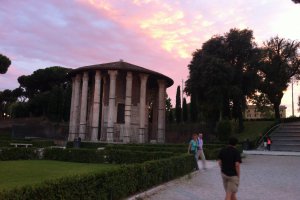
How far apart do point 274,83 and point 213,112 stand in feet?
30.7

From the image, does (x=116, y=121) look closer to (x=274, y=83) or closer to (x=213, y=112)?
(x=213, y=112)

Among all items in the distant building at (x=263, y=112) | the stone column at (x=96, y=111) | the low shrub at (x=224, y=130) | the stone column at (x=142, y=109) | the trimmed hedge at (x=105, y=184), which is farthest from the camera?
the distant building at (x=263, y=112)

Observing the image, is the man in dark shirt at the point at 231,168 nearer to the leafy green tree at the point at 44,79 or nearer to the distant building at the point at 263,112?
the distant building at the point at 263,112

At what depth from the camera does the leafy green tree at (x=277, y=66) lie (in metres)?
46.0

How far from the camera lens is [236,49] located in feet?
143

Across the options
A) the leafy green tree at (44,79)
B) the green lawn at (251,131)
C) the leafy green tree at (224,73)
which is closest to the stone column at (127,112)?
the leafy green tree at (224,73)

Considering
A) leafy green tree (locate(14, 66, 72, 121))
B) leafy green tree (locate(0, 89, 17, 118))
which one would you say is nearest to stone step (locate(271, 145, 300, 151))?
leafy green tree (locate(14, 66, 72, 121))

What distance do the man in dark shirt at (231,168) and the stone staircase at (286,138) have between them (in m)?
29.8

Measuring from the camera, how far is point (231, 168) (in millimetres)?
7578

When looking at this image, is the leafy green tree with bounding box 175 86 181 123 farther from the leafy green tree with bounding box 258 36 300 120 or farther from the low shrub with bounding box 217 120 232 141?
the low shrub with bounding box 217 120 232 141

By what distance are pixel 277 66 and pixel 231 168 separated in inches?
1648

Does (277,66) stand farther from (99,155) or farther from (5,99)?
(5,99)

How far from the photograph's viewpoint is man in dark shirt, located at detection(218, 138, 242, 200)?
7527 mm

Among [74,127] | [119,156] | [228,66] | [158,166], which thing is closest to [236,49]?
[228,66]
